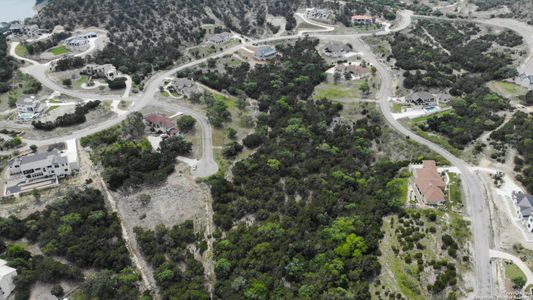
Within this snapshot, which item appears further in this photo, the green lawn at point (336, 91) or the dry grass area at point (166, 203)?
the green lawn at point (336, 91)

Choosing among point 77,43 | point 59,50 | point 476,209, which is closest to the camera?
point 476,209

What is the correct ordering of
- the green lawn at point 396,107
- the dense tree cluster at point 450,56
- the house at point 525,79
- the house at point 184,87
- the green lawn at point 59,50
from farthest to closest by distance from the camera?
1. the green lawn at point 59,50
2. the dense tree cluster at point 450,56
3. the house at point 184,87
4. the house at point 525,79
5. the green lawn at point 396,107

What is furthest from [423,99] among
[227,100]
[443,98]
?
[227,100]

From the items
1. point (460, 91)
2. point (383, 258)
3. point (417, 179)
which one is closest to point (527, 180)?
point (417, 179)

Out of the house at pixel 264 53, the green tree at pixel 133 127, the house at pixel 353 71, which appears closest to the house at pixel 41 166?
the green tree at pixel 133 127

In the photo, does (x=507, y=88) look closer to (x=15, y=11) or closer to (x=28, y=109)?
(x=28, y=109)

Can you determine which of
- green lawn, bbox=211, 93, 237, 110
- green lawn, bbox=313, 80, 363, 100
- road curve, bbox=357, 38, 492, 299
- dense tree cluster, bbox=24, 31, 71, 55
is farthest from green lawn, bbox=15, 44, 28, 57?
road curve, bbox=357, 38, 492, 299

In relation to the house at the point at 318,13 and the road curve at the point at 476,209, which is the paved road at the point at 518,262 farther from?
the house at the point at 318,13
